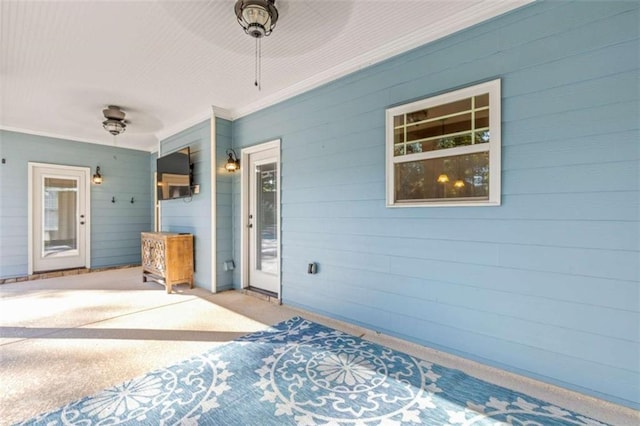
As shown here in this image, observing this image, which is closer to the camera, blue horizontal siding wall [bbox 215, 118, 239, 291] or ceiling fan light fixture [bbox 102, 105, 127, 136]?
ceiling fan light fixture [bbox 102, 105, 127, 136]

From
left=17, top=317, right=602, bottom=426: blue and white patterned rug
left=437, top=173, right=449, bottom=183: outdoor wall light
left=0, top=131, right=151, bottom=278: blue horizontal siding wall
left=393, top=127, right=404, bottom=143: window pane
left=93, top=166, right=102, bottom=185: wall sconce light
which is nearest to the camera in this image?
left=17, top=317, right=602, bottom=426: blue and white patterned rug

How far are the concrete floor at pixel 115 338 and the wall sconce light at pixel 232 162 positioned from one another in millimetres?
1841

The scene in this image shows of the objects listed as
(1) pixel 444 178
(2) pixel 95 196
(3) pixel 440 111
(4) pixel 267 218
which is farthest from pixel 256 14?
→ (2) pixel 95 196

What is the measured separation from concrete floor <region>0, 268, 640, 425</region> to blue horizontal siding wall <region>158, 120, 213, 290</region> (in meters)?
0.39

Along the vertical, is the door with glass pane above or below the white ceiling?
below

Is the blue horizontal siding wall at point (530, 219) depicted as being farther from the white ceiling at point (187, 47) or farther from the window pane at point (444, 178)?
the white ceiling at point (187, 47)

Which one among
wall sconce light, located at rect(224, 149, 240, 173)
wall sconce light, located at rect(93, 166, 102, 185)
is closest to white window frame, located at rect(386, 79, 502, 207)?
wall sconce light, located at rect(224, 149, 240, 173)

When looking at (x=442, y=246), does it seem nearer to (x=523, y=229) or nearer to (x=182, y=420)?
(x=523, y=229)

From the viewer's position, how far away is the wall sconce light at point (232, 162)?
4.21 m

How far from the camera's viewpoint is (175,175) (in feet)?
16.2

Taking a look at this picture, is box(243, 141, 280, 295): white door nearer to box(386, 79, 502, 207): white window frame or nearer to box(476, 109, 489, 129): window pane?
box(386, 79, 502, 207): white window frame

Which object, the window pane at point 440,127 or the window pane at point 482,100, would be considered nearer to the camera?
the window pane at point 482,100

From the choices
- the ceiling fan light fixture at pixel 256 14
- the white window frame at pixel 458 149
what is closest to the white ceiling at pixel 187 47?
the ceiling fan light fixture at pixel 256 14

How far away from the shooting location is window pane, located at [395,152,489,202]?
2.26 meters
